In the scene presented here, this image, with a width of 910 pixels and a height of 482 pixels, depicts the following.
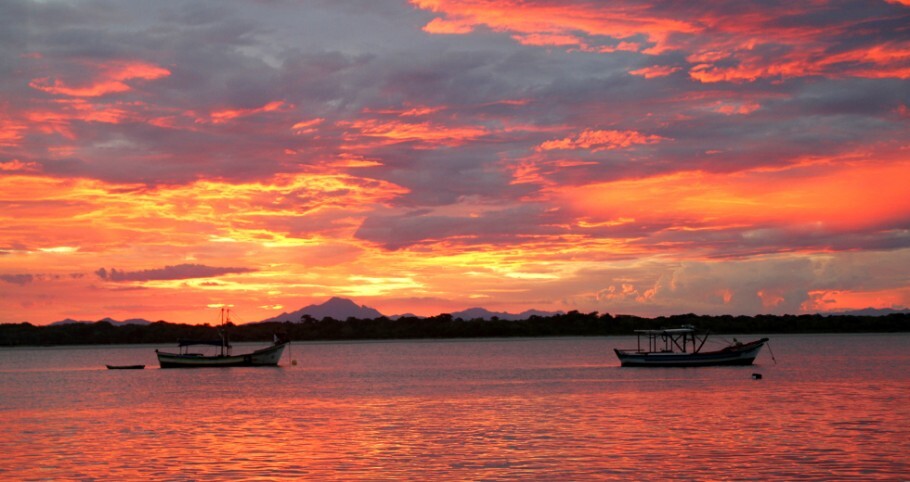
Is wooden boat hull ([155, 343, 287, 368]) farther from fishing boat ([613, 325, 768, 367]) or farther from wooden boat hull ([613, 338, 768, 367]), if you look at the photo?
fishing boat ([613, 325, 768, 367])

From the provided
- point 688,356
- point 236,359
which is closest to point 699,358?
point 688,356

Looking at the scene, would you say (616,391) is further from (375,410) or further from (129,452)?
(129,452)

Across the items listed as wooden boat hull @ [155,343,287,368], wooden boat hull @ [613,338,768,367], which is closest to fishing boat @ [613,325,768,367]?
wooden boat hull @ [613,338,768,367]

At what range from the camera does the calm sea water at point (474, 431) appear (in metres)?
34.6

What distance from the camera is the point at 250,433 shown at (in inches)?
1873

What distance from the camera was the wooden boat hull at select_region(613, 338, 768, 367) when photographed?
104562 millimetres

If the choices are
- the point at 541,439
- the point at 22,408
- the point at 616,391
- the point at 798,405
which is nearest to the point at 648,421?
the point at 541,439

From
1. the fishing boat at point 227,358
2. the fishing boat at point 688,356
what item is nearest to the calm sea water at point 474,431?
the fishing boat at point 688,356

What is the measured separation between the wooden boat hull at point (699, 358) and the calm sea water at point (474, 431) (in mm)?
16929

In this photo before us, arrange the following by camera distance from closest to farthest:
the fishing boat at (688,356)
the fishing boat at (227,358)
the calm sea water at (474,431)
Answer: the calm sea water at (474,431)
the fishing boat at (688,356)
the fishing boat at (227,358)

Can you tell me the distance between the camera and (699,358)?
10450 centimetres

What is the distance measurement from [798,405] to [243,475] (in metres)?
37.1

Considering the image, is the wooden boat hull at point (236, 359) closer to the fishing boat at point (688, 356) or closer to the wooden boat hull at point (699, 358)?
the wooden boat hull at point (699, 358)

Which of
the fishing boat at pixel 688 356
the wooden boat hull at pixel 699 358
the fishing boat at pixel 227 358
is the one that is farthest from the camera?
the fishing boat at pixel 227 358
